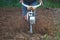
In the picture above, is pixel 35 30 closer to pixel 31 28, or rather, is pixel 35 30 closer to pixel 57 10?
pixel 31 28

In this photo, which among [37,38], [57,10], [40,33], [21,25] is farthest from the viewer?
[57,10]

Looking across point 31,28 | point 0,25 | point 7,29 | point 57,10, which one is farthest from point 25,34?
point 57,10

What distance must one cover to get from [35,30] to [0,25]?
1095 mm

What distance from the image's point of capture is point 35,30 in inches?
245

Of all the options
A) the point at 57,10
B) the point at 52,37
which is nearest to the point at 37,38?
the point at 52,37

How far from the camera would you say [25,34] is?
595 centimetres

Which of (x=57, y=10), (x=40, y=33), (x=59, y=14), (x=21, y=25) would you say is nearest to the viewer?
(x=40, y=33)

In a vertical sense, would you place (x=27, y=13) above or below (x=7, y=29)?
above

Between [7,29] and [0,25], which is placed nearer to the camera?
[7,29]

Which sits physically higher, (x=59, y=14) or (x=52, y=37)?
(x=59, y=14)

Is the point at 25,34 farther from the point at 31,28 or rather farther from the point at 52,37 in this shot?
the point at 52,37

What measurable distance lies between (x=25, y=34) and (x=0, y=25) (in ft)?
3.54

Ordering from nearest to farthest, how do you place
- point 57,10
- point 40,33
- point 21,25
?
point 40,33
point 21,25
point 57,10

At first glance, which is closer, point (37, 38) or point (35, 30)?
point (37, 38)
